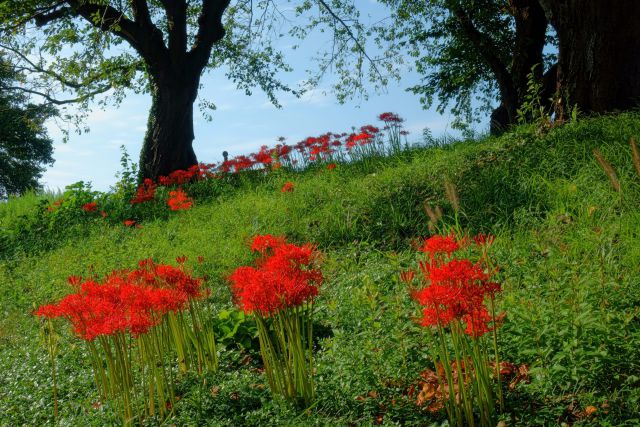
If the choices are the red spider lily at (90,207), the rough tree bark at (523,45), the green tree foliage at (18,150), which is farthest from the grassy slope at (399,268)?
the green tree foliage at (18,150)

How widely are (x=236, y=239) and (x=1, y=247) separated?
734 centimetres

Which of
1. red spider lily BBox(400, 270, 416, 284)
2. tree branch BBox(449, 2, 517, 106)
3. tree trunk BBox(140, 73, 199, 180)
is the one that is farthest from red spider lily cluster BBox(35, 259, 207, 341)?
tree branch BBox(449, 2, 517, 106)

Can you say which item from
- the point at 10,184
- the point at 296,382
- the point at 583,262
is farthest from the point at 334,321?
the point at 10,184

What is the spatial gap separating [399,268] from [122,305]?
6.65 feet

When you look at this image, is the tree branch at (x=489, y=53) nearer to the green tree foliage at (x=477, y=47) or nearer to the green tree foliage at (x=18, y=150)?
the green tree foliage at (x=477, y=47)

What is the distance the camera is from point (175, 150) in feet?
47.8

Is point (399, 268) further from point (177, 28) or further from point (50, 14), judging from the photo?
point (50, 14)

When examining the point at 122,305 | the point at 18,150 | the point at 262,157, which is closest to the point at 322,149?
the point at 262,157

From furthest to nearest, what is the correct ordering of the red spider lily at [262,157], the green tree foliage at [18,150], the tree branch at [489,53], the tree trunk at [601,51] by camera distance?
the green tree foliage at [18,150], the tree branch at [489,53], the red spider lily at [262,157], the tree trunk at [601,51]

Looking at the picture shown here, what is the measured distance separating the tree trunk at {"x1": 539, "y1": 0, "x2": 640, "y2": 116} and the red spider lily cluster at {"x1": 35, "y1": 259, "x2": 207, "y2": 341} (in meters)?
7.44

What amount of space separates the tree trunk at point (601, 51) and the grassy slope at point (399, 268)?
802 millimetres

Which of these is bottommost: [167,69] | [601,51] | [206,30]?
[601,51]

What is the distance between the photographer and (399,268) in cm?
468

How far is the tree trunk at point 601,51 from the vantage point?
9.12 metres
